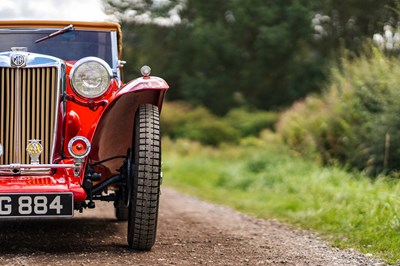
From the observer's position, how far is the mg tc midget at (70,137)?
5258 millimetres

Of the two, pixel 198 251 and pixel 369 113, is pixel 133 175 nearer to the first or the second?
pixel 198 251

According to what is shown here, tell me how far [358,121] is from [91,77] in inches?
288

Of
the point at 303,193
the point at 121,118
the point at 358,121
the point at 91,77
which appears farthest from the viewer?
the point at 358,121

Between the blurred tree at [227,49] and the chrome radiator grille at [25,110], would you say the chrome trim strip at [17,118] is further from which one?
the blurred tree at [227,49]

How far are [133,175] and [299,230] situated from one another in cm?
268

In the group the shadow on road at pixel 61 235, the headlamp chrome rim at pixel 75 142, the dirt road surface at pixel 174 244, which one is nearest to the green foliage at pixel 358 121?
the dirt road surface at pixel 174 244

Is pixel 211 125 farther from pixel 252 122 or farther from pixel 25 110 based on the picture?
pixel 25 110

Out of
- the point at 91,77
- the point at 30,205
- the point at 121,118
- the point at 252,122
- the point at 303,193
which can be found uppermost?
the point at 91,77

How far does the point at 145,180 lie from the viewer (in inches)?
212

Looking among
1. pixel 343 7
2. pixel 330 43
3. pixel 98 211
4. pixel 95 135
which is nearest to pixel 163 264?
pixel 95 135

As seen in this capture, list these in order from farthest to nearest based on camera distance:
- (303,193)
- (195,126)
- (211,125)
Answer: (195,126) < (211,125) < (303,193)

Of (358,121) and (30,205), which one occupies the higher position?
(30,205)

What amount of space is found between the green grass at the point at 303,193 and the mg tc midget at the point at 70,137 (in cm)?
196

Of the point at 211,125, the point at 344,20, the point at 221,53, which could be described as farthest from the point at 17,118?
the point at 221,53
